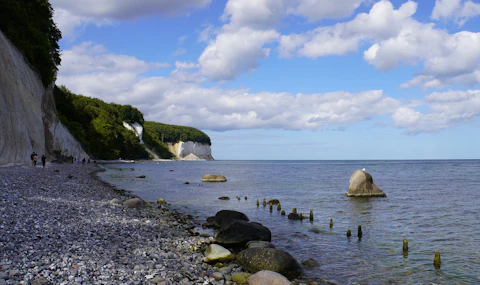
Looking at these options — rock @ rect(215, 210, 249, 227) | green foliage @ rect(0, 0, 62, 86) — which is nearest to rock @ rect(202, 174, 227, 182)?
green foliage @ rect(0, 0, 62, 86)

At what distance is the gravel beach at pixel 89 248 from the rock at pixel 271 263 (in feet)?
1.54

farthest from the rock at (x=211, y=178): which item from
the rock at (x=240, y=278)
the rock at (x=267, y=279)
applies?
the rock at (x=267, y=279)

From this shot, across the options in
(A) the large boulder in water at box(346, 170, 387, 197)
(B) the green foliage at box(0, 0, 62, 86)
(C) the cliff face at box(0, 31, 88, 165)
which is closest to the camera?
(A) the large boulder in water at box(346, 170, 387, 197)

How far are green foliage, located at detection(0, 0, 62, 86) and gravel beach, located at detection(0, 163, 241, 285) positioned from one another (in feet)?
116

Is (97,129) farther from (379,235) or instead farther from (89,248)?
(89,248)

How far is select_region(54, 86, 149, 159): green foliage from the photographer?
10131 centimetres

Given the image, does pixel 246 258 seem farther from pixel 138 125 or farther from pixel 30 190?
pixel 138 125

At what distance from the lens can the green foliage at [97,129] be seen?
10131 cm

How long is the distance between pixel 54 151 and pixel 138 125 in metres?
119

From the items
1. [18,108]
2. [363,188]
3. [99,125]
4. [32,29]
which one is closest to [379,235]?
[363,188]

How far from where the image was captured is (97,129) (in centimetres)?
12256

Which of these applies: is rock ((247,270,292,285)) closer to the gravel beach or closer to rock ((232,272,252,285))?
rock ((232,272,252,285))

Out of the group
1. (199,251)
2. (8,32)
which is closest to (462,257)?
(199,251)

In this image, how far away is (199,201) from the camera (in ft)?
98.1
